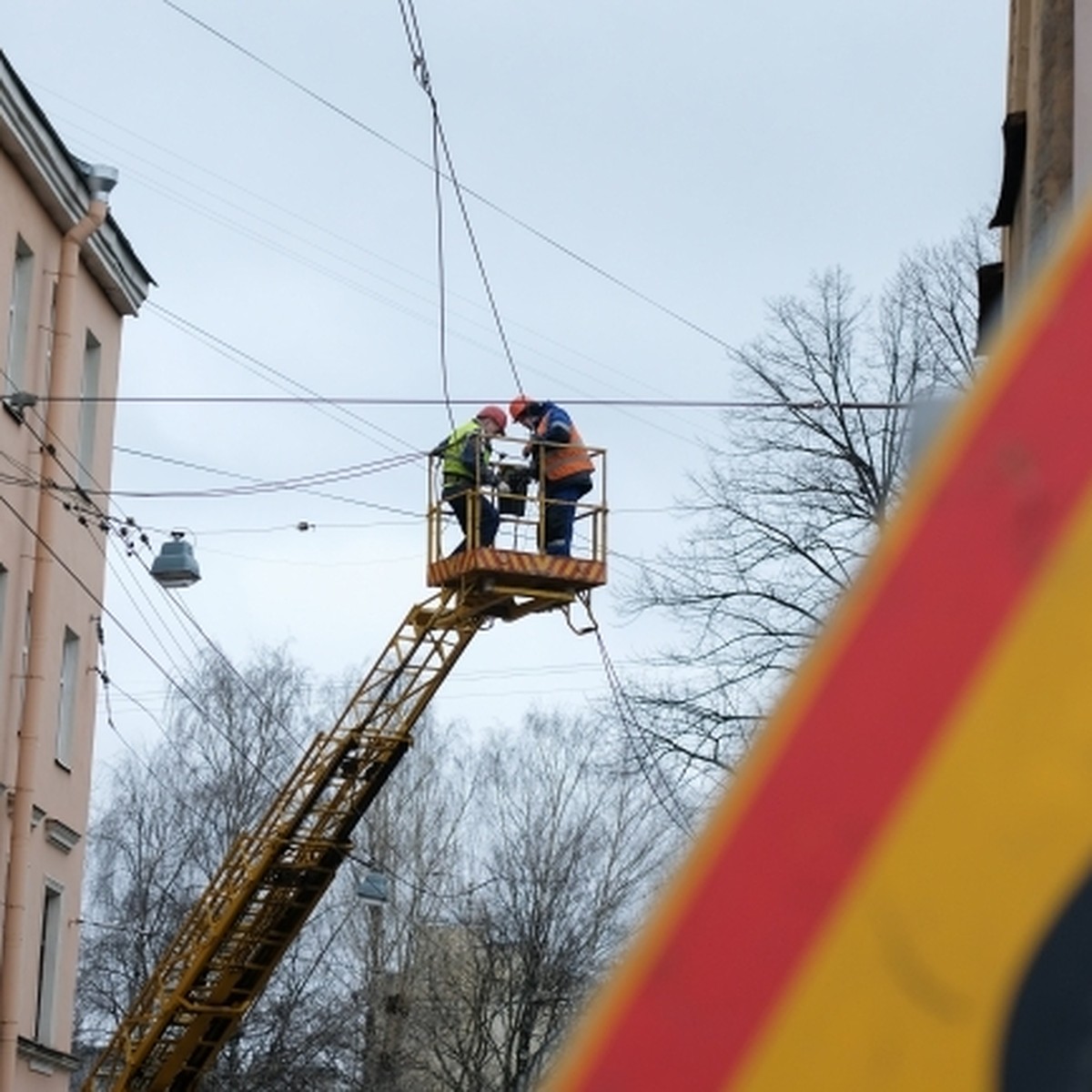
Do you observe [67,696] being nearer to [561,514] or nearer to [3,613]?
[3,613]

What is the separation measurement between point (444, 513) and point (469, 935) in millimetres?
26467

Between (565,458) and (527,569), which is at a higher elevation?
(565,458)

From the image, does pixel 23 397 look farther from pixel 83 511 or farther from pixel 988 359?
pixel 988 359

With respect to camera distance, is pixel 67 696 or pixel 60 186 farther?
pixel 67 696

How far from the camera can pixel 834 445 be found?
26828 mm

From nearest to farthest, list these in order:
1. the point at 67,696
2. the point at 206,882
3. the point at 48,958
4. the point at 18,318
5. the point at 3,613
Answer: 1. the point at 3,613
2. the point at 18,318
3. the point at 48,958
4. the point at 67,696
5. the point at 206,882

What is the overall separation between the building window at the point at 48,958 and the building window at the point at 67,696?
1.21m

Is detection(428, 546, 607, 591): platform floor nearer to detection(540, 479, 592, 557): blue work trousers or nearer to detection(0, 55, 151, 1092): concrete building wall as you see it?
detection(540, 479, 592, 557): blue work trousers

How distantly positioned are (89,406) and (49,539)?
2.50 meters

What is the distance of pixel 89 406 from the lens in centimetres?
2233

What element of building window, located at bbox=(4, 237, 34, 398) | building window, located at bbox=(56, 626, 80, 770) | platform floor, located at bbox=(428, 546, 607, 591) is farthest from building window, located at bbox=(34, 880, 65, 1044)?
platform floor, located at bbox=(428, 546, 607, 591)

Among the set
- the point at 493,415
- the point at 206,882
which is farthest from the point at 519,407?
the point at 206,882

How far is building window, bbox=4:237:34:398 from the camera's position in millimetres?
19578

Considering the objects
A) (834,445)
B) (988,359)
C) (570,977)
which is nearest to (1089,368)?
(988,359)
